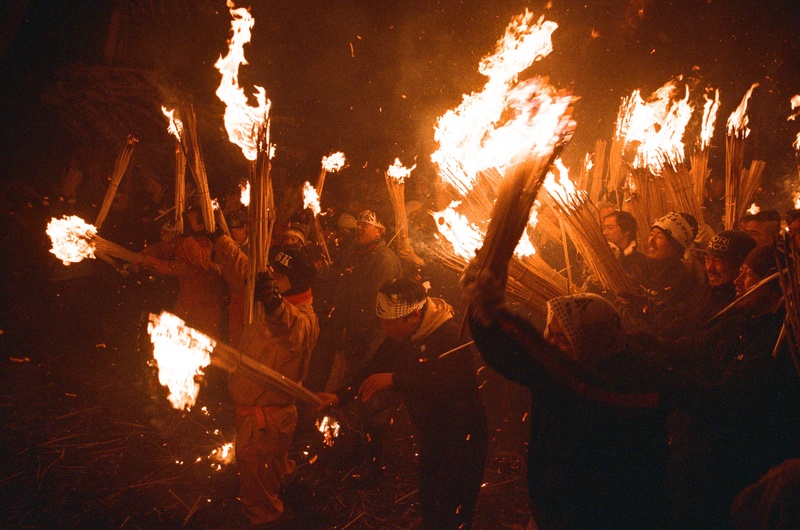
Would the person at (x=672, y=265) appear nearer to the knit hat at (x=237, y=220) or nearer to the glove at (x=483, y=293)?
the glove at (x=483, y=293)

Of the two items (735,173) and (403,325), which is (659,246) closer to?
(735,173)

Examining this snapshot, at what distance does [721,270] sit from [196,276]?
188 inches

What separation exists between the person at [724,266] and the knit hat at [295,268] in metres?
3.00

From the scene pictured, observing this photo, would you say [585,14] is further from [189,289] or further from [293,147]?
[189,289]

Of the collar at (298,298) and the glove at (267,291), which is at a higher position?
the collar at (298,298)

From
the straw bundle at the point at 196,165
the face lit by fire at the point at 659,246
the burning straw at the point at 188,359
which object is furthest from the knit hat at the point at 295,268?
the face lit by fire at the point at 659,246

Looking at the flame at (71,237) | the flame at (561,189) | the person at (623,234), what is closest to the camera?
the flame at (561,189)

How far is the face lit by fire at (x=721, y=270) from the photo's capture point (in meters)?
3.11

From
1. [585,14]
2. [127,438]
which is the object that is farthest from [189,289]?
[585,14]

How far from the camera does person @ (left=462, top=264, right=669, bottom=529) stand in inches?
69.9

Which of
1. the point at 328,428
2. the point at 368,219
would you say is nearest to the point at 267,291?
the point at 328,428

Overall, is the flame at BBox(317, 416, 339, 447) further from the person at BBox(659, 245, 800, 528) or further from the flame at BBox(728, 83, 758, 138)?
the flame at BBox(728, 83, 758, 138)

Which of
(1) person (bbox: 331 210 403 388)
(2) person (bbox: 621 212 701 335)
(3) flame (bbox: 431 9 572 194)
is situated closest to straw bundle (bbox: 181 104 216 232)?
(1) person (bbox: 331 210 403 388)

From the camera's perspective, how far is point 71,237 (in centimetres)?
439
